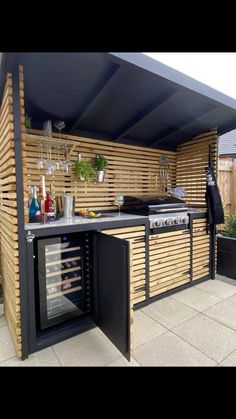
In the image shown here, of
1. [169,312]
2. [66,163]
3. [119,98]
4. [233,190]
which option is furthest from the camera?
[233,190]

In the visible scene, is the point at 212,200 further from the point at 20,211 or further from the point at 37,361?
the point at 37,361

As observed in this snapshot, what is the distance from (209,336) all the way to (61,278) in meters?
1.57

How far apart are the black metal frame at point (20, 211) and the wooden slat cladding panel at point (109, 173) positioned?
27.6 inches

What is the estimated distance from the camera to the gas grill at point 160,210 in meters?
2.75

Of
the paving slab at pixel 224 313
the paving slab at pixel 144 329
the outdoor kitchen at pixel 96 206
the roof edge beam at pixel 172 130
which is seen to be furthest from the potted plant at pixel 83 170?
the paving slab at pixel 224 313

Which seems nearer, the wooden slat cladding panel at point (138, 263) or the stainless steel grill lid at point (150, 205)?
the wooden slat cladding panel at point (138, 263)

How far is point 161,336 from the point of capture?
212cm

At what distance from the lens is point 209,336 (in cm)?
211

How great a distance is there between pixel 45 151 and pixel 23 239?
1383 mm

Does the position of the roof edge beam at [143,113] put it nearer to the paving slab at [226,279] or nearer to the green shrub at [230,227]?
the green shrub at [230,227]

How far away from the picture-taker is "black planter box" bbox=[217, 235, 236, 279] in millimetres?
3549

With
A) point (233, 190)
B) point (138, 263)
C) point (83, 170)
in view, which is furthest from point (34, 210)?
point (233, 190)
